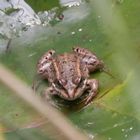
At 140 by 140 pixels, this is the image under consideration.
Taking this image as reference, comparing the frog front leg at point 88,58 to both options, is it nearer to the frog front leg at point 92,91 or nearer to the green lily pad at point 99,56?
the green lily pad at point 99,56

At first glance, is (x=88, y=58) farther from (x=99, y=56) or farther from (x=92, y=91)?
(x=92, y=91)

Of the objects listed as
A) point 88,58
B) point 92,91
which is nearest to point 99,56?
point 88,58

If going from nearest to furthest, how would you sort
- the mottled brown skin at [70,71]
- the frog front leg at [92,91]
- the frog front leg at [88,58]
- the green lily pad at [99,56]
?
the green lily pad at [99,56] → the frog front leg at [92,91] → the mottled brown skin at [70,71] → the frog front leg at [88,58]

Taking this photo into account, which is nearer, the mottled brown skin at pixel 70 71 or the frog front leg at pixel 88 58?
the mottled brown skin at pixel 70 71

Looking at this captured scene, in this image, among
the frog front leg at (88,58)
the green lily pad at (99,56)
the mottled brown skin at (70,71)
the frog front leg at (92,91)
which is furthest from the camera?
the frog front leg at (88,58)

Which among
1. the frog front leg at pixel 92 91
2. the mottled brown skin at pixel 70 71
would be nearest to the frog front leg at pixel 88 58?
the mottled brown skin at pixel 70 71

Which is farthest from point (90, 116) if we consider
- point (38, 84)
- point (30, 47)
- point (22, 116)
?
point (30, 47)

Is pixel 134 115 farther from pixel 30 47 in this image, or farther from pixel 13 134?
pixel 30 47

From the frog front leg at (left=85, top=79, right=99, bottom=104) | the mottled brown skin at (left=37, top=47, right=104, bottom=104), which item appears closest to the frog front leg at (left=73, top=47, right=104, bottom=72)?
the mottled brown skin at (left=37, top=47, right=104, bottom=104)

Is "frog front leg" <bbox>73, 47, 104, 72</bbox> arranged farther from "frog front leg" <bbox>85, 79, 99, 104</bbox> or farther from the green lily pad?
"frog front leg" <bbox>85, 79, 99, 104</bbox>
